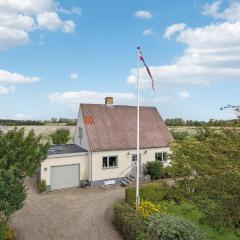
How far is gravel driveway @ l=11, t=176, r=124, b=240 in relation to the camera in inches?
763

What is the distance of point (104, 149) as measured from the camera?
29688 millimetres

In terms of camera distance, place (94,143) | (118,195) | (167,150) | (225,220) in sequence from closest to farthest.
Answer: (225,220), (118,195), (94,143), (167,150)

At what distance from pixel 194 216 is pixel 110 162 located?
1046 centimetres

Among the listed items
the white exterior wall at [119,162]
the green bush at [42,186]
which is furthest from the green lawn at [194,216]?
the green bush at [42,186]

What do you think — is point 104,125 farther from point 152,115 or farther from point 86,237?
point 86,237

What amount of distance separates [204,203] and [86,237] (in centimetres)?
854

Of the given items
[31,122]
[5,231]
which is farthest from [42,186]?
[31,122]

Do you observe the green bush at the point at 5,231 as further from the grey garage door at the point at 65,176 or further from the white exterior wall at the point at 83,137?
the white exterior wall at the point at 83,137

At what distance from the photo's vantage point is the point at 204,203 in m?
13.5

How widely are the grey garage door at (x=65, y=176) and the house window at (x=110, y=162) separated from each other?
2.56 m

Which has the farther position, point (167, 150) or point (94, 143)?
point (167, 150)

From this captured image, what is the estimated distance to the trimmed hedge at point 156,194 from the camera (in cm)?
2386

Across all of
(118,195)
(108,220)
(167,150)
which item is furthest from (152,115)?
(108,220)

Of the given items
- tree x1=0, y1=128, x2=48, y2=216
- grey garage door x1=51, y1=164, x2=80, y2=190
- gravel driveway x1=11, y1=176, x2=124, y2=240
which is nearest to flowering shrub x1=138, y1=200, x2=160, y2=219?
gravel driveway x1=11, y1=176, x2=124, y2=240
